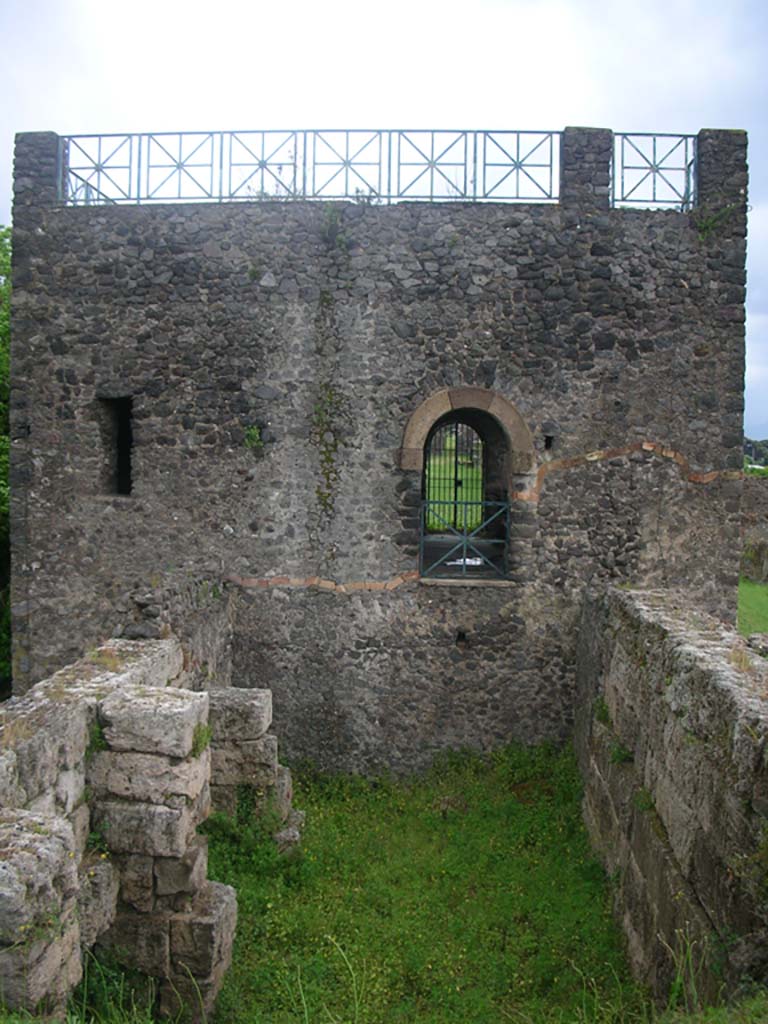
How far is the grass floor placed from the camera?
558 cm

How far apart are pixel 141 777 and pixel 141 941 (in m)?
1.09

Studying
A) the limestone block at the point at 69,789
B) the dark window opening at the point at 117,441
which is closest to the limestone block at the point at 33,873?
the limestone block at the point at 69,789

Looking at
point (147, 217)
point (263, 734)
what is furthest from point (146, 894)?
point (147, 217)

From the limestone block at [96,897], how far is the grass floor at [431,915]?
1084 mm

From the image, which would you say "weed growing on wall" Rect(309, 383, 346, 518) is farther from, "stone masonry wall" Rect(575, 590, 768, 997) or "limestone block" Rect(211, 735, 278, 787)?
"stone masonry wall" Rect(575, 590, 768, 997)

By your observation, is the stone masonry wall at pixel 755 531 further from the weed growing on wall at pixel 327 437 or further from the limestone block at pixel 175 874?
the limestone block at pixel 175 874

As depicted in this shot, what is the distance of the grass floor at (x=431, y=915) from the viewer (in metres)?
5.58

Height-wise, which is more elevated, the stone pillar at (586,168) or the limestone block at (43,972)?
the stone pillar at (586,168)

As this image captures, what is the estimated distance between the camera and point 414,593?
973cm

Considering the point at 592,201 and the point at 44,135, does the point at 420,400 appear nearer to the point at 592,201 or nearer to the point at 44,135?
the point at 592,201

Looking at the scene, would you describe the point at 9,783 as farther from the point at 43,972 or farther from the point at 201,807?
the point at 201,807

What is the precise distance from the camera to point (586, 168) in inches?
376

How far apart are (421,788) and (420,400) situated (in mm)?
4563

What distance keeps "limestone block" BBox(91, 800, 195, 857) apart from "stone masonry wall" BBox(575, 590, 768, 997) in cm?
299
